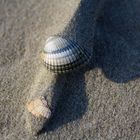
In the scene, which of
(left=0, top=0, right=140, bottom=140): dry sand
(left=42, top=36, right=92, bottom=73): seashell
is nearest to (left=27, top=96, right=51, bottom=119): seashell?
(left=0, top=0, right=140, bottom=140): dry sand

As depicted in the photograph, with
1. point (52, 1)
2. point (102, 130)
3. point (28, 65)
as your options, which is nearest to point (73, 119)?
point (102, 130)

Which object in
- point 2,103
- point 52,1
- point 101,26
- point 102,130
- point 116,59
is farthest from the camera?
point 52,1

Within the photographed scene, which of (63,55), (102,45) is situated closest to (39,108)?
(63,55)

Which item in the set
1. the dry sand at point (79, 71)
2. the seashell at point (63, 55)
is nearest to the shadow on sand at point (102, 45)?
the dry sand at point (79, 71)

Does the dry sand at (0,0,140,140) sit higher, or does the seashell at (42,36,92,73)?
the seashell at (42,36,92,73)

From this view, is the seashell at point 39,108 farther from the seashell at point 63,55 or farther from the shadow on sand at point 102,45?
the seashell at point 63,55

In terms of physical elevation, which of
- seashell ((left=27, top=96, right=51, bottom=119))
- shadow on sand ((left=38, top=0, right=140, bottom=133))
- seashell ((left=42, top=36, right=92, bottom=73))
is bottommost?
shadow on sand ((left=38, top=0, right=140, bottom=133))

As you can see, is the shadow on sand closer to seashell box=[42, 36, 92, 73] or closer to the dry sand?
the dry sand

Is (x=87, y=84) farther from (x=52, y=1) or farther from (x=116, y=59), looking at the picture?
(x=52, y=1)
